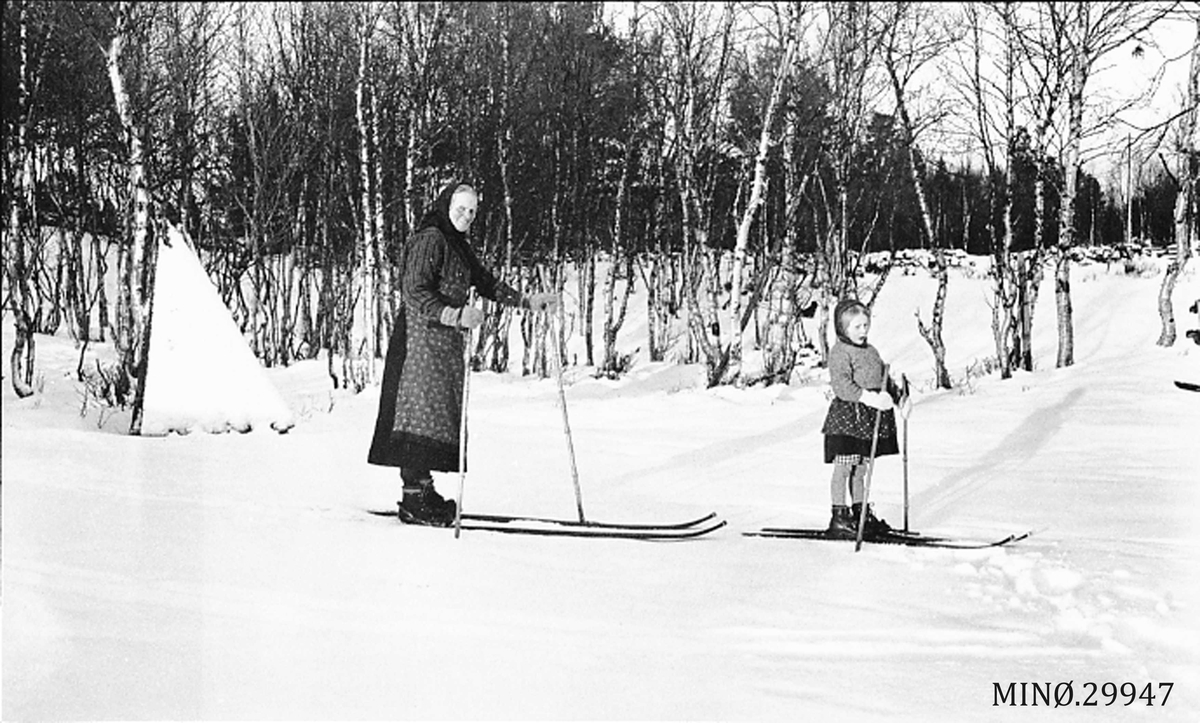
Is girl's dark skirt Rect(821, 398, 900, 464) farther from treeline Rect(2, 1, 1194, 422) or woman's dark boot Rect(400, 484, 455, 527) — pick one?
treeline Rect(2, 1, 1194, 422)

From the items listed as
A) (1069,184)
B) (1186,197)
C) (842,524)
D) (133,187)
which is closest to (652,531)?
(842,524)

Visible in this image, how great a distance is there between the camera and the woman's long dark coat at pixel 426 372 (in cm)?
390

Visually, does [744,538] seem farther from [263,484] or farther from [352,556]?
[263,484]

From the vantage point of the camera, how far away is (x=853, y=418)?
420 cm

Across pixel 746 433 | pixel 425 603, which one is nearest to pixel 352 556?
pixel 425 603

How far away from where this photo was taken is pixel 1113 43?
10359 millimetres

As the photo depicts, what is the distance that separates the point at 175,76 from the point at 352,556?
7168 millimetres

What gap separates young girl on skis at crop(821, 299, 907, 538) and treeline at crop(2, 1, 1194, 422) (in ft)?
16.5

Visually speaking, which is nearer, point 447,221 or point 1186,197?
point 447,221

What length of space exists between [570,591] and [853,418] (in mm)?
1692

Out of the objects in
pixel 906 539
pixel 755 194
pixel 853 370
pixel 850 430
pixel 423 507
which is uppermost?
pixel 755 194

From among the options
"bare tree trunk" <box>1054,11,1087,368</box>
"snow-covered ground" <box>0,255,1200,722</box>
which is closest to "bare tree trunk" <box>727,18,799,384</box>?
"bare tree trunk" <box>1054,11,1087,368</box>

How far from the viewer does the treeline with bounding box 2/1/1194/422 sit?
930cm

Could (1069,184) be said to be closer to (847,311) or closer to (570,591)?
(847,311)
